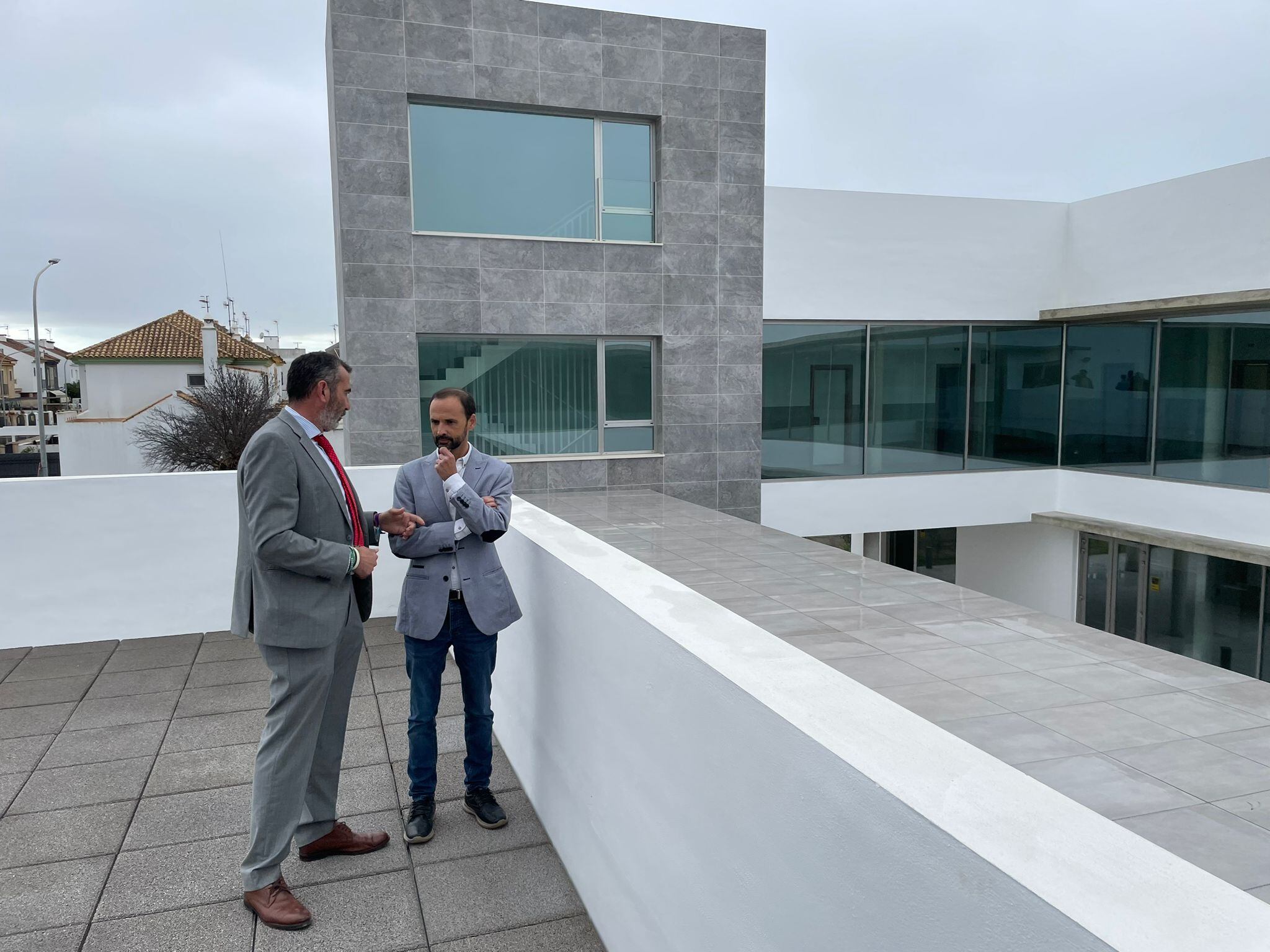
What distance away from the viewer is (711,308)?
1030 cm

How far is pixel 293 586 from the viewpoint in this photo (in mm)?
2854

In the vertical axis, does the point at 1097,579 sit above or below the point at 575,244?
below

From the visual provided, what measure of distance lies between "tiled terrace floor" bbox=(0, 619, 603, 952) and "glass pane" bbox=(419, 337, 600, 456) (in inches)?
201

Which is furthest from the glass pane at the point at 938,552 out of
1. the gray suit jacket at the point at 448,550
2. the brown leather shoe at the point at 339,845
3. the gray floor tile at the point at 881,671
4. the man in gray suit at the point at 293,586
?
the man in gray suit at the point at 293,586

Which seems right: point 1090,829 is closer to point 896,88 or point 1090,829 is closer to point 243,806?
point 243,806

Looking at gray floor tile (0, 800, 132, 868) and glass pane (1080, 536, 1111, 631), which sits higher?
gray floor tile (0, 800, 132, 868)

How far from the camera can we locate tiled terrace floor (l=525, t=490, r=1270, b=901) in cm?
299

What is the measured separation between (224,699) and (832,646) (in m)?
3.38

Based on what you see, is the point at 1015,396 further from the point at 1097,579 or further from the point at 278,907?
the point at 278,907

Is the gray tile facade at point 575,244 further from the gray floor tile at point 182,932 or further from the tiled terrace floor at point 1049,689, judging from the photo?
the gray floor tile at point 182,932

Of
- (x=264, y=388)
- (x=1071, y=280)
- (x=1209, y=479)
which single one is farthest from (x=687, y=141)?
(x=264, y=388)

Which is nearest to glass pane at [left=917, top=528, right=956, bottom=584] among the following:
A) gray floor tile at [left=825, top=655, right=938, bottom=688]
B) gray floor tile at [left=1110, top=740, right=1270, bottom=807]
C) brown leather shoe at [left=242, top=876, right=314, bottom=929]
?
gray floor tile at [left=825, top=655, right=938, bottom=688]

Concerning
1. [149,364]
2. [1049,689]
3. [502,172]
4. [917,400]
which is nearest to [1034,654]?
[1049,689]

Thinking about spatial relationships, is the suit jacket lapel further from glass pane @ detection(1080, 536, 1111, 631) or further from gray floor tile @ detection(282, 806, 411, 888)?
glass pane @ detection(1080, 536, 1111, 631)
